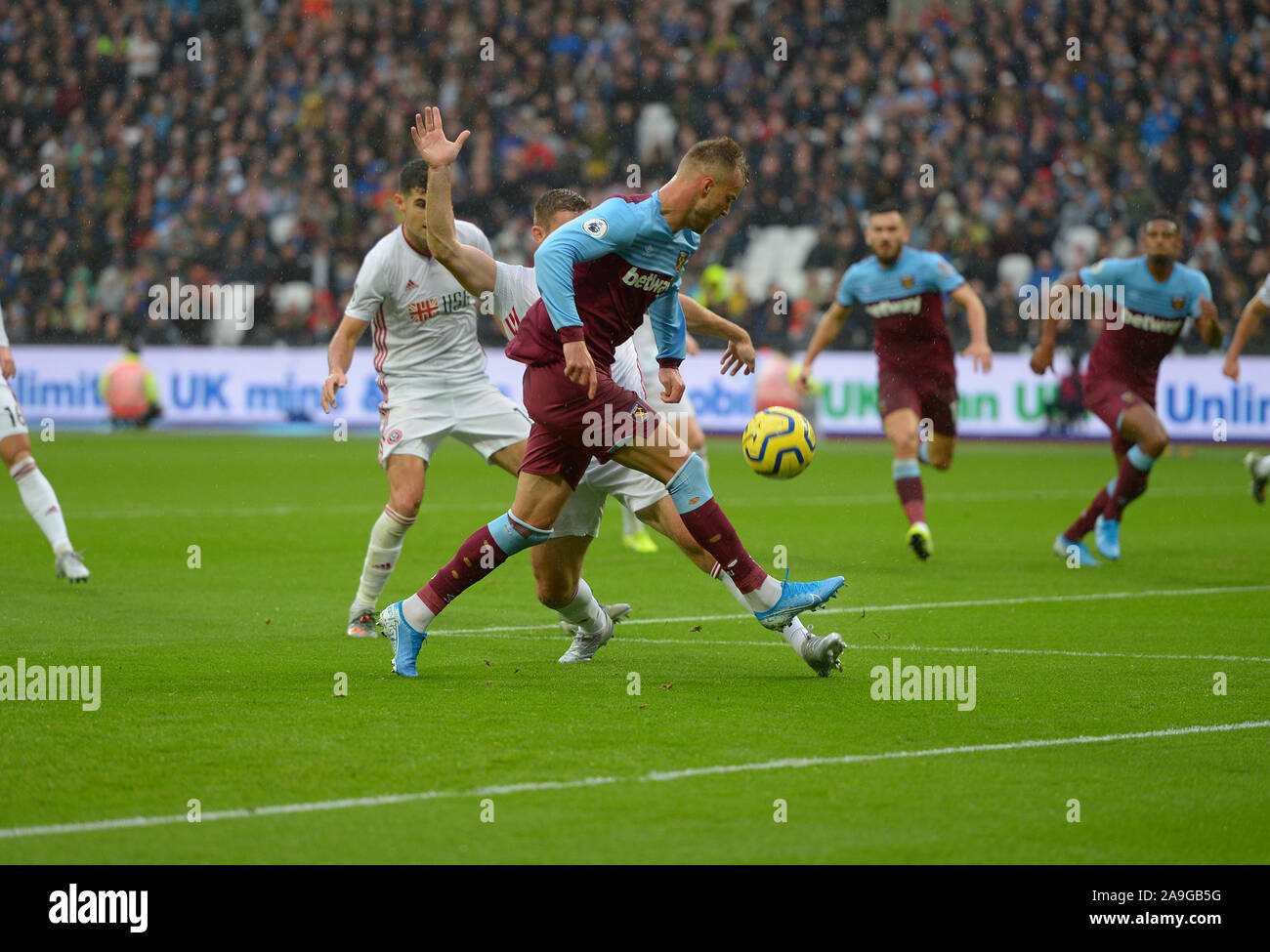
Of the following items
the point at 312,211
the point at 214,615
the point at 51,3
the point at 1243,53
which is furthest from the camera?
the point at 51,3

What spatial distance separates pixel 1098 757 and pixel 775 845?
1602 millimetres

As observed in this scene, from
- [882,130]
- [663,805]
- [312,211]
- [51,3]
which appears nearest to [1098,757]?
[663,805]

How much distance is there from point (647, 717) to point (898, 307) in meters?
7.08

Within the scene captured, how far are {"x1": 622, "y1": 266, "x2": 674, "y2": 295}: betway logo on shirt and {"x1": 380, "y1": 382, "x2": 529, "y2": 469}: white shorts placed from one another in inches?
74.8

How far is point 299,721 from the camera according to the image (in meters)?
6.14

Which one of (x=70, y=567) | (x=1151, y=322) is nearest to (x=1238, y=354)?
(x=1151, y=322)

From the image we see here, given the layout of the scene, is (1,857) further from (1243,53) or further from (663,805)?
(1243,53)

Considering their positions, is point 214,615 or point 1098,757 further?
point 214,615

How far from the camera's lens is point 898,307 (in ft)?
41.9

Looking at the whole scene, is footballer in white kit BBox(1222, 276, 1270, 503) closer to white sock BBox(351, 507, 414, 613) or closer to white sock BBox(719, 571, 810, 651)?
white sock BBox(719, 571, 810, 651)

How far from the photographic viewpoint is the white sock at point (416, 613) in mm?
7137
